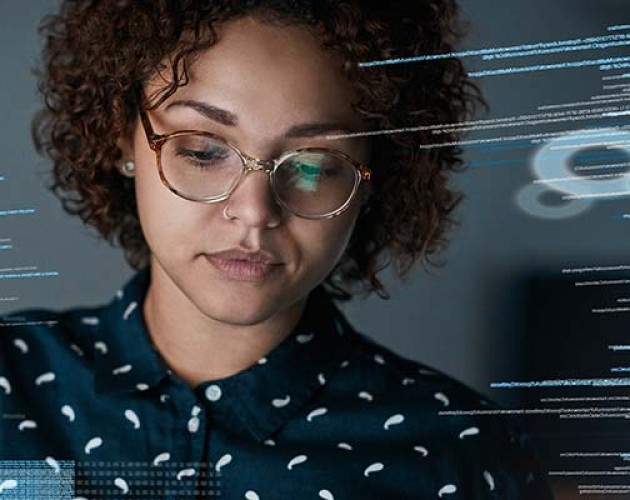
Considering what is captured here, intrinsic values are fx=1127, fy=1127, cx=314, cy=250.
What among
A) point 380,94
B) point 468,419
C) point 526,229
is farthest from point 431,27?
point 468,419

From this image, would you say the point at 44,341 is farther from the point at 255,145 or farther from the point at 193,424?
the point at 255,145

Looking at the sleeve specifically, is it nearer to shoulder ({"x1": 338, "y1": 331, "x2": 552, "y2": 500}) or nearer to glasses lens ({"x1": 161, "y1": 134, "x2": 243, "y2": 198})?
shoulder ({"x1": 338, "y1": 331, "x2": 552, "y2": 500})

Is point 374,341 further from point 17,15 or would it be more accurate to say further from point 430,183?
point 17,15

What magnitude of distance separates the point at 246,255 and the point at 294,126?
0.36 feet

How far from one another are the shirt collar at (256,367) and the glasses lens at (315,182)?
9 cm

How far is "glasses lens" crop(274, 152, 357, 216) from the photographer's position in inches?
33.9

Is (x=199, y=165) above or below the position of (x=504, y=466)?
above

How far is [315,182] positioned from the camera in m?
0.87

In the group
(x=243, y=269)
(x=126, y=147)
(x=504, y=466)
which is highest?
(x=126, y=147)

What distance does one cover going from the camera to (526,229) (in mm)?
852

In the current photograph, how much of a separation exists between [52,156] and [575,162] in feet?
1.47

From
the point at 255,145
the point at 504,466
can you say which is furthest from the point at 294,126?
the point at 504,466

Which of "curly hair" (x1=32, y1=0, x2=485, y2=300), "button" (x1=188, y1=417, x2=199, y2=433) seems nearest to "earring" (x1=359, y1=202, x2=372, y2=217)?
"curly hair" (x1=32, y1=0, x2=485, y2=300)

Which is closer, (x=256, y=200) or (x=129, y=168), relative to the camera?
(x=256, y=200)
